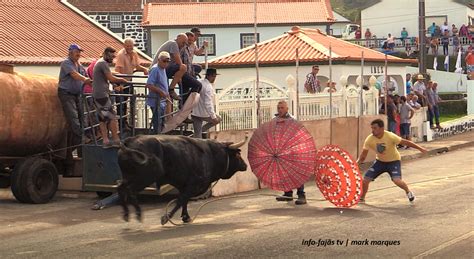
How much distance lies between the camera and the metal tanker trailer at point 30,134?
14359 millimetres

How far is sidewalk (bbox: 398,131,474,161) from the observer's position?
79.3 ft

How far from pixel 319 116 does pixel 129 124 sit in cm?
642

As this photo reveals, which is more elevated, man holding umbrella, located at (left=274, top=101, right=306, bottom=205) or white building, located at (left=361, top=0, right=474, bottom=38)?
white building, located at (left=361, top=0, right=474, bottom=38)

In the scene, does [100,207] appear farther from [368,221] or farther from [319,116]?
[319,116]

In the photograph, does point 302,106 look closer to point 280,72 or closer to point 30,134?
point 30,134

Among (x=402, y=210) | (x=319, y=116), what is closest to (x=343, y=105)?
(x=319, y=116)

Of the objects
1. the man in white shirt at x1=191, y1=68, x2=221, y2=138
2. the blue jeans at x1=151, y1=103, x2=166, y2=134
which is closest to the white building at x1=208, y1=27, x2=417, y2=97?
the man in white shirt at x1=191, y1=68, x2=221, y2=138

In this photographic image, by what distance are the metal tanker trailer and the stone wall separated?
126 ft

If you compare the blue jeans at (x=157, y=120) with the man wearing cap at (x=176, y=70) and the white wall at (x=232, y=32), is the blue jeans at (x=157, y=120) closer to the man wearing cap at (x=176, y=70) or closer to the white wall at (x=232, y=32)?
the man wearing cap at (x=176, y=70)

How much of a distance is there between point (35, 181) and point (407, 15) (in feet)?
163

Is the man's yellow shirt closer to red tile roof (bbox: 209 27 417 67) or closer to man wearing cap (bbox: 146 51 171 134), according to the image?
man wearing cap (bbox: 146 51 171 134)

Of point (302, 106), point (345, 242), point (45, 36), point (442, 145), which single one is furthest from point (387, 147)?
point (45, 36)

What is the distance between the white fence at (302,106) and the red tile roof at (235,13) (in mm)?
27244

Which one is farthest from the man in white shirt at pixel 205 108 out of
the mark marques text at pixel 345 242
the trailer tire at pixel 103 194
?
the mark marques text at pixel 345 242
